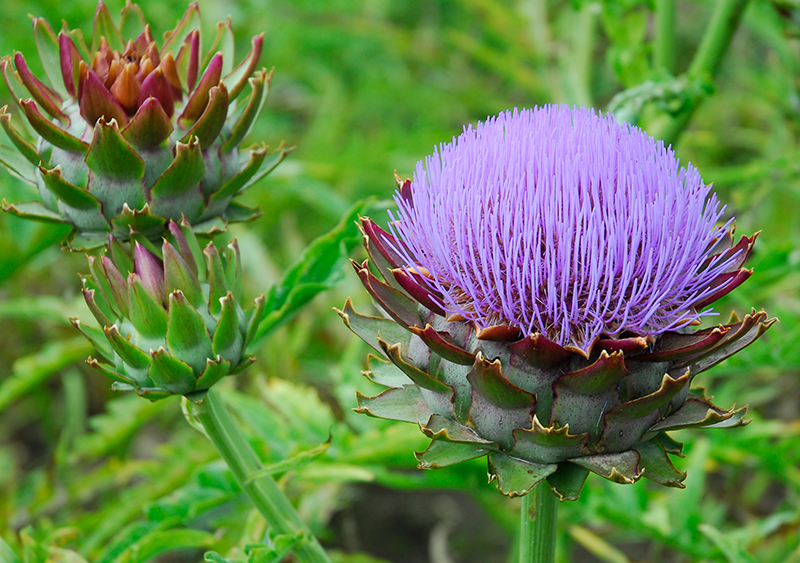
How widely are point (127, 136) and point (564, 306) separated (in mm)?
480

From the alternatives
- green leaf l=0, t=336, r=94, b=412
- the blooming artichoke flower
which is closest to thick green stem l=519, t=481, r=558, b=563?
the blooming artichoke flower

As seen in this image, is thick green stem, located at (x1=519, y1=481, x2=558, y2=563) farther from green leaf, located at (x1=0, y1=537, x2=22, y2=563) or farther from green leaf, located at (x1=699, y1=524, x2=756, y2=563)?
green leaf, located at (x1=0, y1=537, x2=22, y2=563)

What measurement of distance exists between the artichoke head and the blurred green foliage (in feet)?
0.64

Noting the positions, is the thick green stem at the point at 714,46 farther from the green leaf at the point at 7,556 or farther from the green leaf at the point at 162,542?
the green leaf at the point at 7,556

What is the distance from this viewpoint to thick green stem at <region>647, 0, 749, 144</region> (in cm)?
116

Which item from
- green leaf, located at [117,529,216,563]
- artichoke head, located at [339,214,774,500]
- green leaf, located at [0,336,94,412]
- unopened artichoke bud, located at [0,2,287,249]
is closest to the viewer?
artichoke head, located at [339,214,774,500]

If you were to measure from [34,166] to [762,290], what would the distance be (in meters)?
1.45

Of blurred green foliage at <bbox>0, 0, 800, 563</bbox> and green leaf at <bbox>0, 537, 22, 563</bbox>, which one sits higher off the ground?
blurred green foliage at <bbox>0, 0, 800, 563</bbox>

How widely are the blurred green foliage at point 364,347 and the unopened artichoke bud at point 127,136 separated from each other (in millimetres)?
199

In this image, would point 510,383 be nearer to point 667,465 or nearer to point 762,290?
point 667,465

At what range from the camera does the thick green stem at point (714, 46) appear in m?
1.16

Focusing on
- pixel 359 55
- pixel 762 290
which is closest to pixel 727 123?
pixel 762 290

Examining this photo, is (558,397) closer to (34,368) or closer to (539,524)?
(539,524)

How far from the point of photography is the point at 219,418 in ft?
2.75
